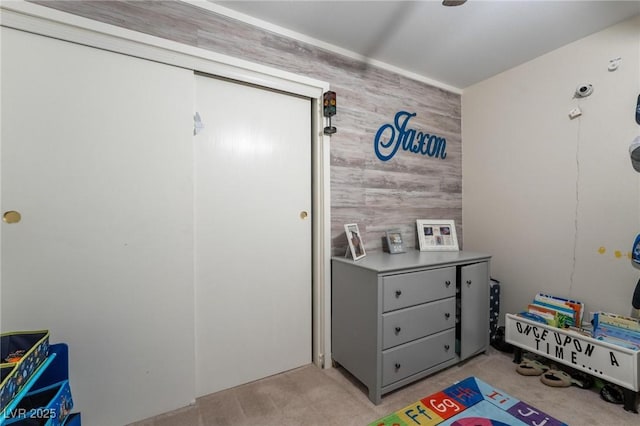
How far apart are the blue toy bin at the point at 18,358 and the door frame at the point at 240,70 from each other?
4.62ft

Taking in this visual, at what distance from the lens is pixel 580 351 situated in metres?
1.70

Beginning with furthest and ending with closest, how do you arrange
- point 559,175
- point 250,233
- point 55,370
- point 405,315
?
point 559,175, point 250,233, point 405,315, point 55,370

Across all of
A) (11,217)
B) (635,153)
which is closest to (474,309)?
(635,153)

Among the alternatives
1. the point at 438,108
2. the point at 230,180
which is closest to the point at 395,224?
the point at 438,108

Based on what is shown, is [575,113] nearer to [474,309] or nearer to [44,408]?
[474,309]

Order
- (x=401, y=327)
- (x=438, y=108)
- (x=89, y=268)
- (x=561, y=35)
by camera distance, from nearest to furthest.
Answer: (x=89, y=268), (x=401, y=327), (x=561, y=35), (x=438, y=108)

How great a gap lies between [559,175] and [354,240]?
1786 millimetres

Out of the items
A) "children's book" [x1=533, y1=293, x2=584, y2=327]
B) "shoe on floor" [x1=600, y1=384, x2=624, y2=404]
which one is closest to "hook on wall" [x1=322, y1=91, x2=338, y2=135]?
"children's book" [x1=533, y1=293, x2=584, y2=327]

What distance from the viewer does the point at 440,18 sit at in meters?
1.77

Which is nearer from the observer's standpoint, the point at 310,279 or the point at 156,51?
the point at 156,51

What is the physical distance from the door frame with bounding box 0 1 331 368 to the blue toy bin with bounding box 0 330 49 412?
141 centimetres

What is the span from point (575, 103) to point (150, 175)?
3099 mm

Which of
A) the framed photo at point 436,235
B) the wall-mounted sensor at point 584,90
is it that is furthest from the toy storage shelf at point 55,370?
the wall-mounted sensor at point 584,90

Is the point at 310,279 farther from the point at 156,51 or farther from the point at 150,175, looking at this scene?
the point at 156,51
